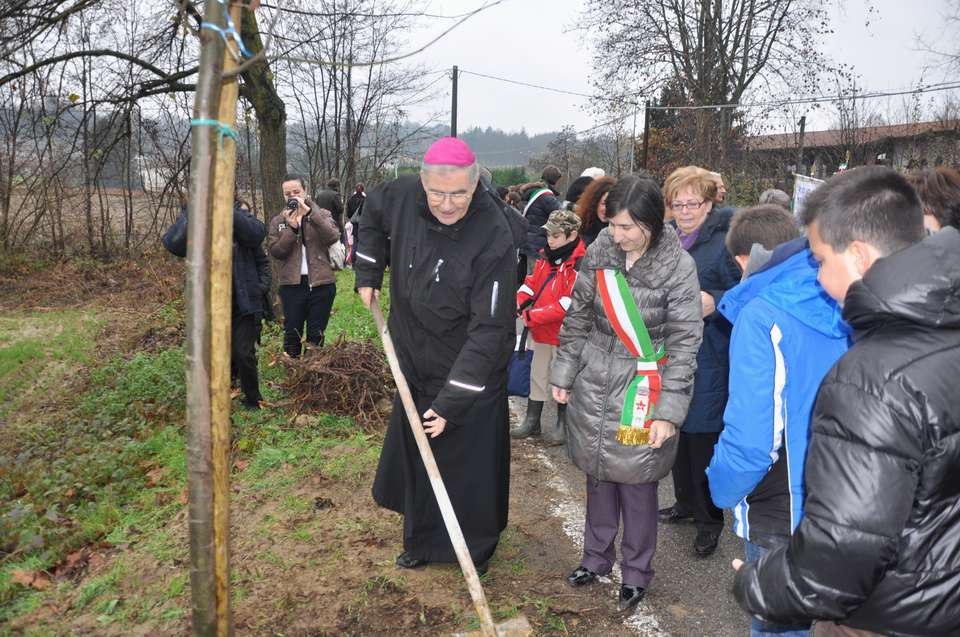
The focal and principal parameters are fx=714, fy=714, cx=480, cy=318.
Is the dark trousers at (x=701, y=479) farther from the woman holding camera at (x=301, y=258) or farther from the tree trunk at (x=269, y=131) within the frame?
the tree trunk at (x=269, y=131)

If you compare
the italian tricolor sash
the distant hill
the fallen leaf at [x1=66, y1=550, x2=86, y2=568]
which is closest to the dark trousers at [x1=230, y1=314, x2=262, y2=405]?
the fallen leaf at [x1=66, y1=550, x2=86, y2=568]

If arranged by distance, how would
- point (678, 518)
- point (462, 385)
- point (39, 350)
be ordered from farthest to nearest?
point (39, 350)
point (678, 518)
point (462, 385)

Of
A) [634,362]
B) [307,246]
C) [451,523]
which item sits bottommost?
[451,523]

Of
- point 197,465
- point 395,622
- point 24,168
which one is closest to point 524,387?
point 395,622

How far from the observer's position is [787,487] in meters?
2.39

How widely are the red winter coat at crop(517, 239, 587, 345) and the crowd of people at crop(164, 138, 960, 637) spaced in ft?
0.06

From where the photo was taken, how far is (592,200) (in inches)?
202

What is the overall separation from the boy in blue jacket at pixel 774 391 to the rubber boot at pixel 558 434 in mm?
3181

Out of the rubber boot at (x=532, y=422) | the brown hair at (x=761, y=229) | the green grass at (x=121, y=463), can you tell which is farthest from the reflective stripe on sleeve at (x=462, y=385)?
the rubber boot at (x=532, y=422)

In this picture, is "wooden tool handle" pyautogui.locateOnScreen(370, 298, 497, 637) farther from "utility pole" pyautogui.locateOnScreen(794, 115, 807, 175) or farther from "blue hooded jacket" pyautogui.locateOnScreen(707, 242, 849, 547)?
"utility pole" pyautogui.locateOnScreen(794, 115, 807, 175)

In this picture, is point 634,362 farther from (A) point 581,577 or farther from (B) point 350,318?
(B) point 350,318

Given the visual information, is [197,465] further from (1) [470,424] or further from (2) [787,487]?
(2) [787,487]

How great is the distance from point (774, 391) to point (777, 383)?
0.03 metres

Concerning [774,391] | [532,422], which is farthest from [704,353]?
[532,422]
